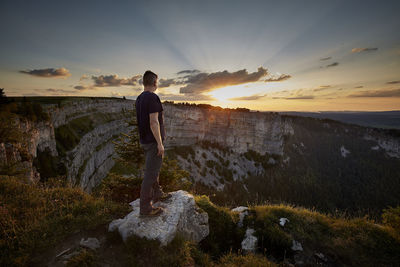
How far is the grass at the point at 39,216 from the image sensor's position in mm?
3639

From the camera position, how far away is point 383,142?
178 metres

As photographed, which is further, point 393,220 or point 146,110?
point 393,220

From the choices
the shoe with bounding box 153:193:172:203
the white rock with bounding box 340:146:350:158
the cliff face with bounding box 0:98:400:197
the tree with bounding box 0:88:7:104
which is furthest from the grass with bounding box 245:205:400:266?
the white rock with bounding box 340:146:350:158

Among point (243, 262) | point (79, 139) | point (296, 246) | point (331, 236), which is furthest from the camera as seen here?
point (79, 139)

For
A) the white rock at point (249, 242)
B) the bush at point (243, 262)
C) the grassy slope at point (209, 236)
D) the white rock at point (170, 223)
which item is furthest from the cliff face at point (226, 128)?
the bush at point (243, 262)

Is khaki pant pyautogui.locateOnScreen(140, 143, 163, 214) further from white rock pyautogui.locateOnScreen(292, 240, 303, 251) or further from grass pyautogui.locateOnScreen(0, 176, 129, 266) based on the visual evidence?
white rock pyautogui.locateOnScreen(292, 240, 303, 251)

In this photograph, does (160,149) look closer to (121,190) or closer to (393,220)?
(121,190)

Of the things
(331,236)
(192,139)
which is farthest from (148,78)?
(192,139)

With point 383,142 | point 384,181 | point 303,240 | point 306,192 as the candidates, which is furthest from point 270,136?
point 383,142

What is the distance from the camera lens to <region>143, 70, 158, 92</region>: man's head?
4535 millimetres

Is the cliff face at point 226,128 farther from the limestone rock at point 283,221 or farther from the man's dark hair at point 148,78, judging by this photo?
the man's dark hair at point 148,78

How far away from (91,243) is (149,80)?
457 centimetres

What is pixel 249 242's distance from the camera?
5.51 meters

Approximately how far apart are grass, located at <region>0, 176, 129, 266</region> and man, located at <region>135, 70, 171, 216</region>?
146cm
